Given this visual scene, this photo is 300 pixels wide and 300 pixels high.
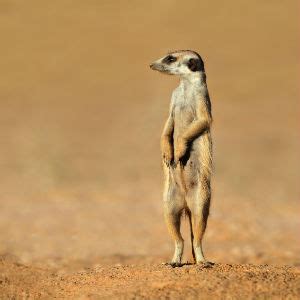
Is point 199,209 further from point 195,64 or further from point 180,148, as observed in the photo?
point 195,64

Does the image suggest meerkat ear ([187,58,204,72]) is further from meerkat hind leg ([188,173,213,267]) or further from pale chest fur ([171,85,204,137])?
meerkat hind leg ([188,173,213,267])

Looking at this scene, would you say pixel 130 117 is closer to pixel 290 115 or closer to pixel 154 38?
pixel 290 115

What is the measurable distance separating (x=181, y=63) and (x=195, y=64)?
0.15 meters

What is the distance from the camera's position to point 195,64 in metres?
7.07

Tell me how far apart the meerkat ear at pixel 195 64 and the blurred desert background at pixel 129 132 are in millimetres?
3421

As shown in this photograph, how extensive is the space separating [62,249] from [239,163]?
8.36 meters

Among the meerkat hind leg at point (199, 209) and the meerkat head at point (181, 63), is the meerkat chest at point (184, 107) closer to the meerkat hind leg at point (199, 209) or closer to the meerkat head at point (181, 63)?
the meerkat head at point (181, 63)

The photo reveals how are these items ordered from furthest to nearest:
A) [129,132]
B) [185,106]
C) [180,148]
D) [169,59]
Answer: [129,132] < [169,59] < [185,106] < [180,148]

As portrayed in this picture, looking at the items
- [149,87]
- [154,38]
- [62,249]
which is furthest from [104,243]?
[154,38]

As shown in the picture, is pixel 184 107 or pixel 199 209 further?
pixel 184 107

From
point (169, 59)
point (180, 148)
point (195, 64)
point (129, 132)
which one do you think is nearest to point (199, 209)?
point (180, 148)

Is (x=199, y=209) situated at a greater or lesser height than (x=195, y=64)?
lesser

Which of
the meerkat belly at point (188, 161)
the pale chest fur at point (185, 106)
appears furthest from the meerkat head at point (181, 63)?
the meerkat belly at point (188, 161)

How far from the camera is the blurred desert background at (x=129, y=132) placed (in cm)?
1214
